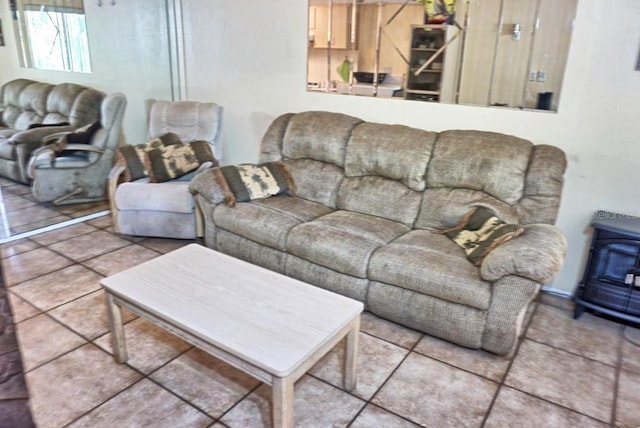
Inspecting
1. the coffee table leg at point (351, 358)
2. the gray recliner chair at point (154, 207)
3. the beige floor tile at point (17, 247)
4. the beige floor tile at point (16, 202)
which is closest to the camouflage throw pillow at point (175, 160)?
the gray recliner chair at point (154, 207)

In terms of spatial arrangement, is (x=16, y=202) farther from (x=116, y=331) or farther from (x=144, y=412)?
(x=144, y=412)

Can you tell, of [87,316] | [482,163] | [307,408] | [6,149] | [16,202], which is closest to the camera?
[307,408]

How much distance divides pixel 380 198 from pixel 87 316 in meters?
1.91

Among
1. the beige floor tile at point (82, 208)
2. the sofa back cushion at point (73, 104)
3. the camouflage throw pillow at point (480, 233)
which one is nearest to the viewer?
the camouflage throw pillow at point (480, 233)

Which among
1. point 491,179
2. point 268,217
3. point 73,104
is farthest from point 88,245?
point 491,179

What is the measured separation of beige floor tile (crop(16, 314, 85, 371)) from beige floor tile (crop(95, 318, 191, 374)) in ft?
0.51

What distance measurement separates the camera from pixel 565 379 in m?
2.13

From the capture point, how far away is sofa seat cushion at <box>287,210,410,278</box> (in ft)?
8.18

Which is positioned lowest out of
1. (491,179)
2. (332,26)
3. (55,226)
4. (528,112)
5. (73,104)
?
(55,226)

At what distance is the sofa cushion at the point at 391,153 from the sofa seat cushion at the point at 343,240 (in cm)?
33

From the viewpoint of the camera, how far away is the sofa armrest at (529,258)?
2.02m

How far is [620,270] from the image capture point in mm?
2482

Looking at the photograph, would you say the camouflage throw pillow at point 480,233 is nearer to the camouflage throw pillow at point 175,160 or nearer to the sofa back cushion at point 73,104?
the camouflage throw pillow at point 175,160

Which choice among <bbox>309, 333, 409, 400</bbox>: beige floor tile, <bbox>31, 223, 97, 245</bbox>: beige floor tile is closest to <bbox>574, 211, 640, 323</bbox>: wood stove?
<bbox>309, 333, 409, 400</bbox>: beige floor tile
